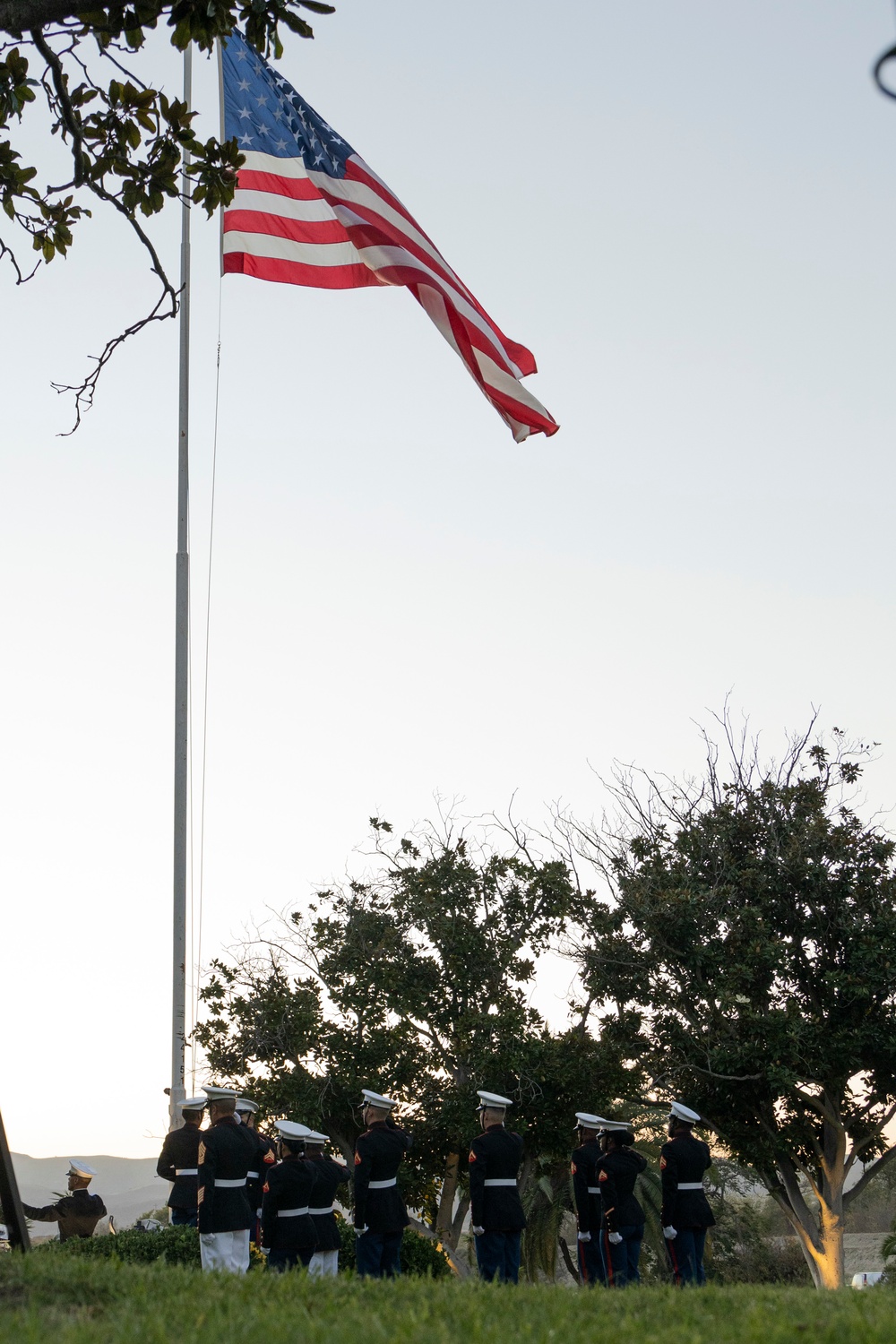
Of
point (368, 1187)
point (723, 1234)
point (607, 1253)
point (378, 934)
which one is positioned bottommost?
point (723, 1234)

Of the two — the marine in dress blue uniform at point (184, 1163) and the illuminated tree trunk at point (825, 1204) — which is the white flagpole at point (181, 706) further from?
the illuminated tree trunk at point (825, 1204)

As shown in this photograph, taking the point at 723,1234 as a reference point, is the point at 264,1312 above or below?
above

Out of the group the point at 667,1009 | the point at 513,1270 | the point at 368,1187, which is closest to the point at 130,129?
the point at 368,1187

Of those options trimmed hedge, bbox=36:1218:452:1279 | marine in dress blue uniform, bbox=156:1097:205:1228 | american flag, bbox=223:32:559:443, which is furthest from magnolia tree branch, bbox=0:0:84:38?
marine in dress blue uniform, bbox=156:1097:205:1228

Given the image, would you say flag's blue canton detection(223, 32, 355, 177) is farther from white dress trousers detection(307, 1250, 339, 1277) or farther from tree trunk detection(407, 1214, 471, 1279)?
tree trunk detection(407, 1214, 471, 1279)

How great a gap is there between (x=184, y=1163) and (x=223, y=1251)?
2570 mm

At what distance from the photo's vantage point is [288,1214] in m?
10.2

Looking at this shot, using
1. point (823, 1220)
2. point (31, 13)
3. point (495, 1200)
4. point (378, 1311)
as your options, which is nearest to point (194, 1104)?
point (495, 1200)

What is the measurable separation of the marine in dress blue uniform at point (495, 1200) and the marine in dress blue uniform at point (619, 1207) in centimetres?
104

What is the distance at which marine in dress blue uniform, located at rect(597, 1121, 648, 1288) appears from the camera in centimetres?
1191

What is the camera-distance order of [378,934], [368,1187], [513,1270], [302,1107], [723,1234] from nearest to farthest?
[368,1187] → [513,1270] → [302,1107] → [378,934] → [723,1234]

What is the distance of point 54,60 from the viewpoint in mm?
7250

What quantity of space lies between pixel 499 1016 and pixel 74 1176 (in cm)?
631

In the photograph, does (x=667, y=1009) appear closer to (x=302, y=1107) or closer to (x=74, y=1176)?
(x=302, y=1107)
